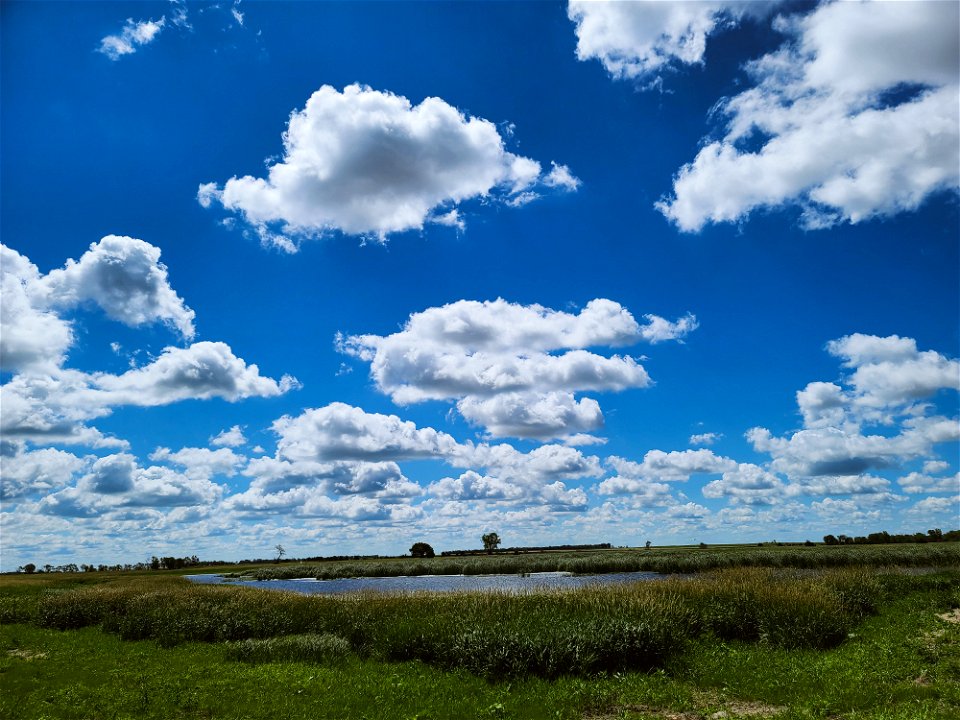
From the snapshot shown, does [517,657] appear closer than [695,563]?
Yes

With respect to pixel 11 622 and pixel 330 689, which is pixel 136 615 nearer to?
pixel 11 622

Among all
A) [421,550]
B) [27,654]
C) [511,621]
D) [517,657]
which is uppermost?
[511,621]

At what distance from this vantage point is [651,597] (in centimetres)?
2769

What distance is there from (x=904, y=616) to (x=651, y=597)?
44.6ft

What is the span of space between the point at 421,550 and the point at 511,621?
16463 cm

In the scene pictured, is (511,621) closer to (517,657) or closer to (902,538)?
(517,657)

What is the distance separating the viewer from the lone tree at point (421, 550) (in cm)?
18050

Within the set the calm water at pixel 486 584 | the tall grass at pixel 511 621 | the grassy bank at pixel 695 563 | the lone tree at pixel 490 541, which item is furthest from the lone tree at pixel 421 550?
the tall grass at pixel 511 621

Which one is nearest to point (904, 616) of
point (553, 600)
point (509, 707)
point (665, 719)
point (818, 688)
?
point (818, 688)

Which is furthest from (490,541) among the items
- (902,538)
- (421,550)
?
(902,538)

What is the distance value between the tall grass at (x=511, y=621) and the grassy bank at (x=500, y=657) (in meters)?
0.11

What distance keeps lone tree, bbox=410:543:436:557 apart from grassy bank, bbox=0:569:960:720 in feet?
495

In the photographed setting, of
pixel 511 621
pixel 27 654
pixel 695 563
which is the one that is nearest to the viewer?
pixel 511 621

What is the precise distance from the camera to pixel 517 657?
2130 cm
